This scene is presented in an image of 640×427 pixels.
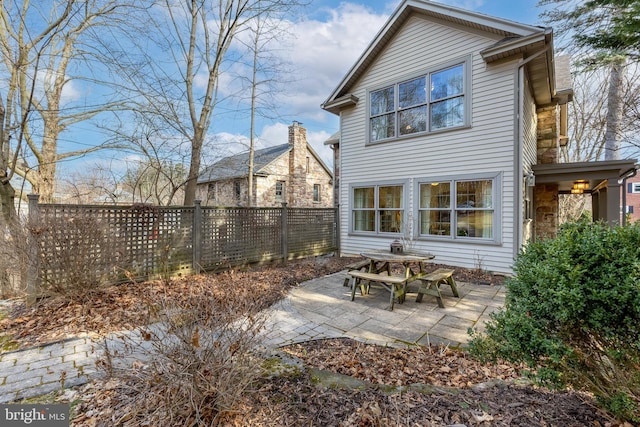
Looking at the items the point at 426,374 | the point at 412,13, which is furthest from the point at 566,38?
the point at 426,374

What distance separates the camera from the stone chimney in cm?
1850

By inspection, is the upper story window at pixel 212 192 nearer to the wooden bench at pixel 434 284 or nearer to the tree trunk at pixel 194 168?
the tree trunk at pixel 194 168

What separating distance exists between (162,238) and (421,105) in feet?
23.3

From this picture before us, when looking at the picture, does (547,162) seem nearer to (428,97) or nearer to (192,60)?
(428,97)

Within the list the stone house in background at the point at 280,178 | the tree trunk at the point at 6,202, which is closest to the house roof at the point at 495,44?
the tree trunk at the point at 6,202

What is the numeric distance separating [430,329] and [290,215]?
5.46 metres

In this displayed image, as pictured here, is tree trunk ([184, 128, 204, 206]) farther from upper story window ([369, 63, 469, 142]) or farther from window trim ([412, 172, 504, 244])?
window trim ([412, 172, 504, 244])

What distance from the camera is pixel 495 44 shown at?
6.35 m

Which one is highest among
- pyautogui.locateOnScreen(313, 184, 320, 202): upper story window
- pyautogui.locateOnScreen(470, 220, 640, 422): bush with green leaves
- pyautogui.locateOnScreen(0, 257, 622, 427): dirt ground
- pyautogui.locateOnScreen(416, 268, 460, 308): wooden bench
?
pyautogui.locateOnScreen(313, 184, 320, 202): upper story window

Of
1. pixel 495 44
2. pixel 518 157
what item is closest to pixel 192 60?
pixel 495 44

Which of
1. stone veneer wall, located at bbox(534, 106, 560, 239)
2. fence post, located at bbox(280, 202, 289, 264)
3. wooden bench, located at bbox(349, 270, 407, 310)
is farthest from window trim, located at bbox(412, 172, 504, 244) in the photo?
stone veneer wall, located at bbox(534, 106, 560, 239)

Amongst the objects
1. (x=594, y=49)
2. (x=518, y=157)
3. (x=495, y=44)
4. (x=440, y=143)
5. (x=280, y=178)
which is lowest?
(x=518, y=157)

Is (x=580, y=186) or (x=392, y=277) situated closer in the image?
(x=392, y=277)

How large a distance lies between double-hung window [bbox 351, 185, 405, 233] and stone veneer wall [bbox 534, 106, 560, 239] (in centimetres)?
481
